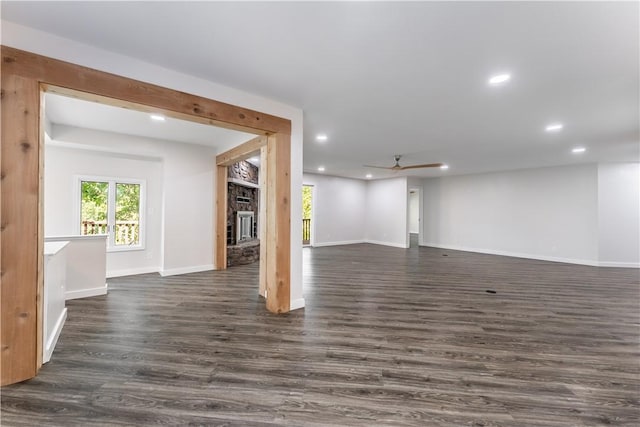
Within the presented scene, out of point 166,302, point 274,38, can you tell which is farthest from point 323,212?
point 274,38

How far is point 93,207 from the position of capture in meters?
4.91

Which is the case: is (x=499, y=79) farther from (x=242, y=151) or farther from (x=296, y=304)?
(x=242, y=151)

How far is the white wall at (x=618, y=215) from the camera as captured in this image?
634 centimetres

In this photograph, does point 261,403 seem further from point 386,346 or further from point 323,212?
point 323,212

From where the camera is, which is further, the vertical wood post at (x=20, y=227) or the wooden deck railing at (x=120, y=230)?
the wooden deck railing at (x=120, y=230)

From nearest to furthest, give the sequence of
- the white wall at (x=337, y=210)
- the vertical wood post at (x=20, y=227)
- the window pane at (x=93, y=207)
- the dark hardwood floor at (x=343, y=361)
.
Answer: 1. the dark hardwood floor at (x=343, y=361)
2. the vertical wood post at (x=20, y=227)
3. the window pane at (x=93, y=207)
4. the white wall at (x=337, y=210)

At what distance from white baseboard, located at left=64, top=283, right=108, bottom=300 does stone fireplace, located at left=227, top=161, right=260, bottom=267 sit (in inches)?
87.6

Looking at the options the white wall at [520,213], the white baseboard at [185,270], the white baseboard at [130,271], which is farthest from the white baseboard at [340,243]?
the white baseboard at [130,271]

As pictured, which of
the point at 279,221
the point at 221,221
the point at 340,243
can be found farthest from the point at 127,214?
the point at 340,243

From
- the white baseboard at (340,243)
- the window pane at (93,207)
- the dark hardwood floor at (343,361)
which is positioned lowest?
the dark hardwood floor at (343,361)

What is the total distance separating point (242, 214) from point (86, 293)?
331 cm

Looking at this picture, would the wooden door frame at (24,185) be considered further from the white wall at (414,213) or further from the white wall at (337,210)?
the white wall at (414,213)

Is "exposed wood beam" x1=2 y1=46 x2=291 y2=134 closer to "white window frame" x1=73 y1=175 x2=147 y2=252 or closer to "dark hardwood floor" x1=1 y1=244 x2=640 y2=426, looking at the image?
"dark hardwood floor" x1=1 y1=244 x2=640 y2=426

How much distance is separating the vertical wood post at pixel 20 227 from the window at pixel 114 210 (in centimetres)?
340
